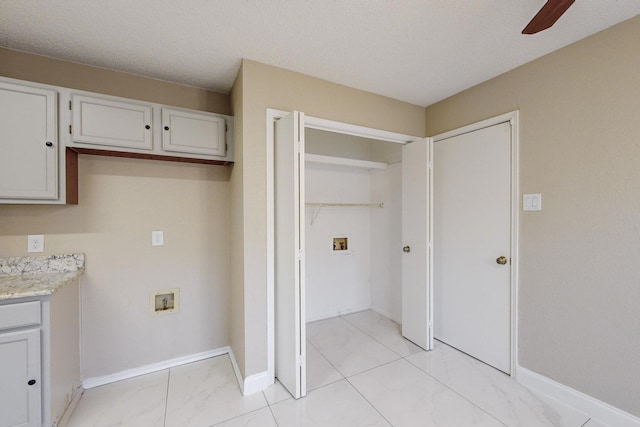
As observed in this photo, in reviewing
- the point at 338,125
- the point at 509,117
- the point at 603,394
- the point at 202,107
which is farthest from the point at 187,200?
the point at 603,394

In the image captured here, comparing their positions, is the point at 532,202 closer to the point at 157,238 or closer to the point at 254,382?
the point at 254,382

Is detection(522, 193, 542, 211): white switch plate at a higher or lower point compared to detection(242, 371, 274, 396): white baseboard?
higher

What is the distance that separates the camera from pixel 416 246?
2607 mm

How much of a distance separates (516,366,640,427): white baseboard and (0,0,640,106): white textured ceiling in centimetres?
233

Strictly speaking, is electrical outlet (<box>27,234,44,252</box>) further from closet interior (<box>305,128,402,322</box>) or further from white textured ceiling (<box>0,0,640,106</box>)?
closet interior (<box>305,128,402,322</box>)

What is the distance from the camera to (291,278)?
1890mm

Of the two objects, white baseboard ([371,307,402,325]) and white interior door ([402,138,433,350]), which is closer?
white interior door ([402,138,433,350])

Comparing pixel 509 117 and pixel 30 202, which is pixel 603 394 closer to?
pixel 509 117

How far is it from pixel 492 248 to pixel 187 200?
2.68 m

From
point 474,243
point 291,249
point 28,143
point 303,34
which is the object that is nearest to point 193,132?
point 28,143

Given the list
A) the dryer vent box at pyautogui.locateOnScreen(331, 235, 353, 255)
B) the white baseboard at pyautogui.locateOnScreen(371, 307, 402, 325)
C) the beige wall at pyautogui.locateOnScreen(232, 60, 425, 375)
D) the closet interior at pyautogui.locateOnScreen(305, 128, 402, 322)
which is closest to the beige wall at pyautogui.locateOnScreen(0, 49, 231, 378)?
the beige wall at pyautogui.locateOnScreen(232, 60, 425, 375)

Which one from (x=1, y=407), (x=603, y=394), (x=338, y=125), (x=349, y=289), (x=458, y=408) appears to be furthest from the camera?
(x=349, y=289)

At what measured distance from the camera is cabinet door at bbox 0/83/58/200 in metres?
1.63

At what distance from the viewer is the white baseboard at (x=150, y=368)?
2.03 meters
